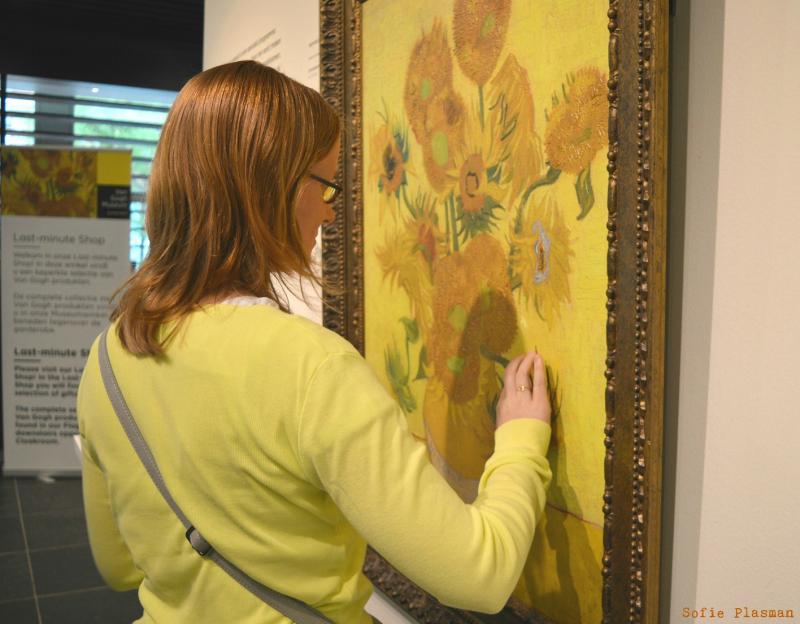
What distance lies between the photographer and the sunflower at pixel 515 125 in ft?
4.09

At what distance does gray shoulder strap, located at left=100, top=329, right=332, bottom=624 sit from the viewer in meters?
1.06

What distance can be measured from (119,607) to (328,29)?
3.30 metres

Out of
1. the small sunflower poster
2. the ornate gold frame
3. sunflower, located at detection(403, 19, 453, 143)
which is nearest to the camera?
the ornate gold frame

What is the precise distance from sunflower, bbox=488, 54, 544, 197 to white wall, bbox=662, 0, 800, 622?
0.24 meters

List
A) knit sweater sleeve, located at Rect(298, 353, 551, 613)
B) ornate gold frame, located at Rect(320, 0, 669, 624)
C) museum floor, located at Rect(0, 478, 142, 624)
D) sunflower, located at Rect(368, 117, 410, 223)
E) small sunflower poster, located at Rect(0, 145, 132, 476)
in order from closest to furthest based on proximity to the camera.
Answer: knit sweater sleeve, located at Rect(298, 353, 551, 613) < ornate gold frame, located at Rect(320, 0, 669, 624) < sunflower, located at Rect(368, 117, 410, 223) < museum floor, located at Rect(0, 478, 142, 624) < small sunflower poster, located at Rect(0, 145, 132, 476)

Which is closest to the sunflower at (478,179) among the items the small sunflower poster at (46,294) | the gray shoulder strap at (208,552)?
the gray shoulder strap at (208,552)

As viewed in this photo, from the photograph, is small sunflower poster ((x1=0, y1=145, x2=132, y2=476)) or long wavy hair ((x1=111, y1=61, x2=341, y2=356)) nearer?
long wavy hair ((x1=111, y1=61, x2=341, y2=356))

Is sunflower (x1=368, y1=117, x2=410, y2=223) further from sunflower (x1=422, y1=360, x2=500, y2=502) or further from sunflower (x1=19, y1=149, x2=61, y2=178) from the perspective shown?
sunflower (x1=19, y1=149, x2=61, y2=178)

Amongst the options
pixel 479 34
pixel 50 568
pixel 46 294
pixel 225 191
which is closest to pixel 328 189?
pixel 225 191

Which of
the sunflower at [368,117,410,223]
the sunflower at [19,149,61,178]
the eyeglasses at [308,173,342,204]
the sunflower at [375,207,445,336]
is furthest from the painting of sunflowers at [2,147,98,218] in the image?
the eyeglasses at [308,173,342,204]

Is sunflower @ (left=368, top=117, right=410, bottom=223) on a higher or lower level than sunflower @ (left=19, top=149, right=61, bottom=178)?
lower

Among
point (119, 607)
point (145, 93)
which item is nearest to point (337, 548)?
point (119, 607)

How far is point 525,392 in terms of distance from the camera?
1.27m

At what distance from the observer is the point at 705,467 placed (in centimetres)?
109
